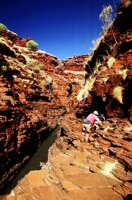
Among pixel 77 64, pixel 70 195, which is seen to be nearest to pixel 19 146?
pixel 70 195

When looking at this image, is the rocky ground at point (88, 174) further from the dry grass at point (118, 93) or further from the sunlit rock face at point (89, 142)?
the dry grass at point (118, 93)

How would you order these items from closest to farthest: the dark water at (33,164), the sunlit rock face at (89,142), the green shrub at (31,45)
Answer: the sunlit rock face at (89,142) < the dark water at (33,164) < the green shrub at (31,45)

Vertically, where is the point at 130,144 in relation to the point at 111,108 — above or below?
below

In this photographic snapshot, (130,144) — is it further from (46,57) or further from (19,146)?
(46,57)

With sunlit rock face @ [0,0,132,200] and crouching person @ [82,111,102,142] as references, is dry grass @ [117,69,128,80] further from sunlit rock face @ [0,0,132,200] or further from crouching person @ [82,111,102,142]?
crouching person @ [82,111,102,142]

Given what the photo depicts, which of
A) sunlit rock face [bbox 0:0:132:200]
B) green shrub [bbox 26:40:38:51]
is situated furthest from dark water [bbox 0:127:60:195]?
green shrub [bbox 26:40:38:51]

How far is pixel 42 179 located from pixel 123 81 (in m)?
7.20

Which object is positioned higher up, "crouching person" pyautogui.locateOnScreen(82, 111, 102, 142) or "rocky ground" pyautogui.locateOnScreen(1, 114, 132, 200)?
"crouching person" pyautogui.locateOnScreen(82, 111, 102, 142)

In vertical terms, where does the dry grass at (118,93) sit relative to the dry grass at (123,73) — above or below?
below

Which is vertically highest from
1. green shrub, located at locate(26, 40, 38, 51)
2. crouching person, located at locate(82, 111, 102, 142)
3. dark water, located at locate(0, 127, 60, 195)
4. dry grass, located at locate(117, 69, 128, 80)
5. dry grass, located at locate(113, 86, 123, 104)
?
green shrub, located at locate(26, 40, 38, 51)

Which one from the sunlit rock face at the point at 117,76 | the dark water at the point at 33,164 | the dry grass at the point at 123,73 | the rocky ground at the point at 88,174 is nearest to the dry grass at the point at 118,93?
the sunlit rock face at the point at 117,76

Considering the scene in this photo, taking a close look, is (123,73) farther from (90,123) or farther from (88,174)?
(88,174)

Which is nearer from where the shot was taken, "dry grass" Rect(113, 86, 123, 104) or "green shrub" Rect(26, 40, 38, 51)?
"dry grass" Rect(113, 86, 123, 104)

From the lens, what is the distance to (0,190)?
36.0 ft
